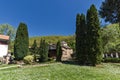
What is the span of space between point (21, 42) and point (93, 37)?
51.1ft

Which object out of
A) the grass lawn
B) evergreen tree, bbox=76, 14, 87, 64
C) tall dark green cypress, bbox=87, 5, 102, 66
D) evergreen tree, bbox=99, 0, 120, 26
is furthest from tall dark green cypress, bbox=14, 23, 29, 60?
the grass lawn

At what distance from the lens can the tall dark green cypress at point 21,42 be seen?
1293 inches

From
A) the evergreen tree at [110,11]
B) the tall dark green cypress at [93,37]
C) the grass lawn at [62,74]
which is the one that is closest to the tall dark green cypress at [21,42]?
the tall dark green cypress at [93,37]

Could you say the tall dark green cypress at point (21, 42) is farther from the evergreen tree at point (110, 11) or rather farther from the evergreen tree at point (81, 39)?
the evergreen tree at point (110, 11)

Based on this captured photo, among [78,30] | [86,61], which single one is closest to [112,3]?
[78,30]

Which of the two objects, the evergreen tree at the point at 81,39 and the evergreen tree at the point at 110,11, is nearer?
the evergreen tree at the point at 110,11

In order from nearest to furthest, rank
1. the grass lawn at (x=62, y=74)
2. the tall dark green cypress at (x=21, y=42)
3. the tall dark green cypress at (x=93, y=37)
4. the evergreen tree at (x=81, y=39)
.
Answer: the grass lawn at (x=62, y=74), the tall dark green cypress at (x=93, y=37), the evergreen tree at (x=81, y=39), the tall dark green cypress at (x=21, y=42)

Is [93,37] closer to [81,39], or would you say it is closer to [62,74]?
[81,39]

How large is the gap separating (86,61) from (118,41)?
18.6 meters

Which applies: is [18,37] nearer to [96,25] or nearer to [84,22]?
[84,22]

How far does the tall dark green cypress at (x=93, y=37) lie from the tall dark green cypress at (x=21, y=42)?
14.5 meters

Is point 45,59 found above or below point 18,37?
below

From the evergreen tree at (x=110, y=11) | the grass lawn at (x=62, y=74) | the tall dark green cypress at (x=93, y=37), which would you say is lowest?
the grass lawn at (x=62, y=74)

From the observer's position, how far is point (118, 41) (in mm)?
39031
